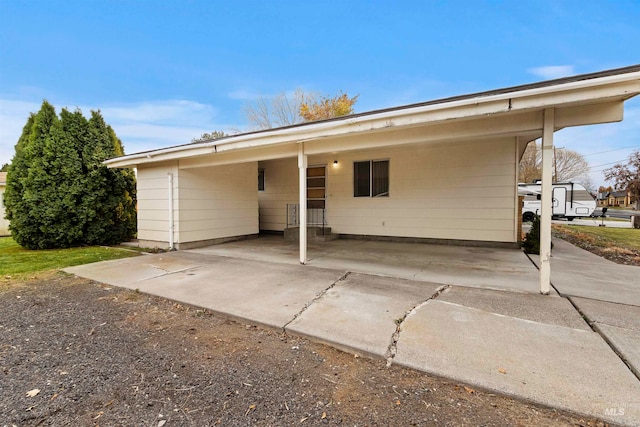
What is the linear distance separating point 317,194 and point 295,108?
1408 cm

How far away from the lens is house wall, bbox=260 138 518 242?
23.0ft

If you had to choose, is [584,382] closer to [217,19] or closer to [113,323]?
[113,323]

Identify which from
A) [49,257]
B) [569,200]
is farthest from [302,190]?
[569,200]

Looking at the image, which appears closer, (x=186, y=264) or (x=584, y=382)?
(x=584, y=382)

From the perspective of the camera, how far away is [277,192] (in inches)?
400

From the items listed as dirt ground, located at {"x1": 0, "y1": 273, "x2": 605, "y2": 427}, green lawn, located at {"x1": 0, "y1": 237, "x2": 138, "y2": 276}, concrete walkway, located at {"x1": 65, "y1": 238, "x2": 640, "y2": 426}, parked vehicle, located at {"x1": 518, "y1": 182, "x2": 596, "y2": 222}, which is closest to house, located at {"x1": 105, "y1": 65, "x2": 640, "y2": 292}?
concrete walkway, located at {"x1": 65, "y1": 238, "x2": 640, "y2": 426}

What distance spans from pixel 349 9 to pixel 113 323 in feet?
44.1

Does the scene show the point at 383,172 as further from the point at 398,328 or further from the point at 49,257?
the point at 49,257

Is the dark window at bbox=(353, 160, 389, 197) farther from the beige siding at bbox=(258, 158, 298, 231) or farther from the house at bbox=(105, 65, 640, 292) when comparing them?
the beige siding at bbox=(258, 158, 298, 231)

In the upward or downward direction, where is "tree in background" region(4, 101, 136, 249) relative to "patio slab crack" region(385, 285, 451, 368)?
upward

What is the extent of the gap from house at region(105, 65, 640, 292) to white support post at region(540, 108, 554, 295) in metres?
0.02

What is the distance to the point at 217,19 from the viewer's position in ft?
39.2

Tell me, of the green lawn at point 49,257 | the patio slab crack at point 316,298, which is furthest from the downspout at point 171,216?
the patio slab crack at point 316,298

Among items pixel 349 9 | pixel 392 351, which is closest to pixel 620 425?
pixel 392 351
